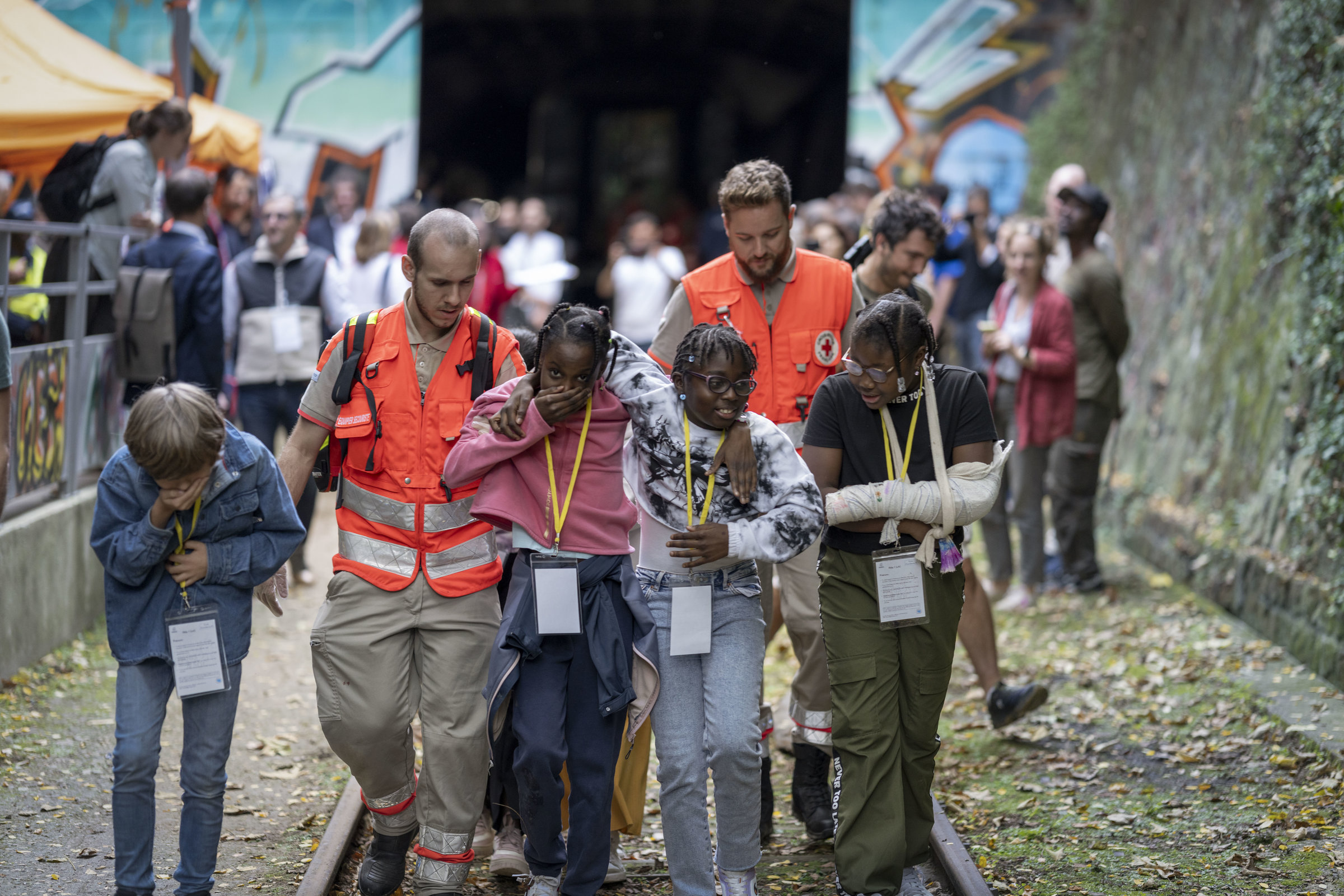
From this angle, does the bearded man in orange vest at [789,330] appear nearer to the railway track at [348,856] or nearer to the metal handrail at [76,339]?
the railway track at [348,856]

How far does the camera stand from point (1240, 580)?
8.23m

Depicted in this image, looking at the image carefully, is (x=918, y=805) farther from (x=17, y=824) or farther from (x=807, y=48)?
(x=807, y=48)

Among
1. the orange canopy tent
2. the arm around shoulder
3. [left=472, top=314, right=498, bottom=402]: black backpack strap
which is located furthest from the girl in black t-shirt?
the orange canopy tent

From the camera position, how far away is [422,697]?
441cm

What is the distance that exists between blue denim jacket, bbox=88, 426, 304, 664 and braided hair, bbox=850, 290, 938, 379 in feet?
6.26

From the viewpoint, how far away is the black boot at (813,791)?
5.15 metres

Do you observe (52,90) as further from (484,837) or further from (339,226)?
(484,837)

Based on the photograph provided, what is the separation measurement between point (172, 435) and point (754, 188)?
2292mm

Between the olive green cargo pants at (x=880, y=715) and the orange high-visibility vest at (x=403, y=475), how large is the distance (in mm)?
1222

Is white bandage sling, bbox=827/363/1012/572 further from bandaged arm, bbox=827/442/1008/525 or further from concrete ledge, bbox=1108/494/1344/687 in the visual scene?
concrete ledge, bbox=1108/494/1344/687

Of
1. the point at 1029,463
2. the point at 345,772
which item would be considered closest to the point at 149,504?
the point at 345,772

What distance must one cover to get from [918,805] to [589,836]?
1.13 metres

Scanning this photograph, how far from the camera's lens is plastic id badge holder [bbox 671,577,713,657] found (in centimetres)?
414

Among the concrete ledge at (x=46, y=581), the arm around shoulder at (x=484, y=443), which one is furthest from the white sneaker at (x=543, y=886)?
the concrete ledge at (x=46, y=581)
